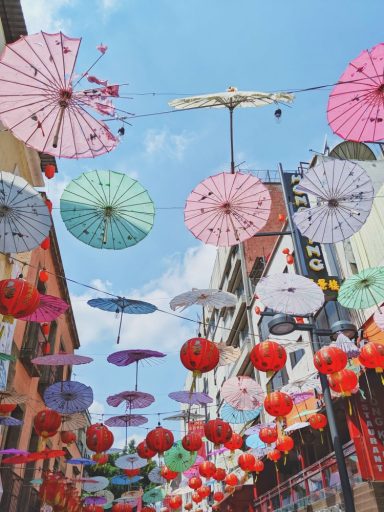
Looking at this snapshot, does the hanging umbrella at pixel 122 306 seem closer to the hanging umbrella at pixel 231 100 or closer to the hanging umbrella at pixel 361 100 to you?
the hanging umbrella at pixel 231 100

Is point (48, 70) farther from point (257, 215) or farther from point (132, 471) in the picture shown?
point (132, 471)

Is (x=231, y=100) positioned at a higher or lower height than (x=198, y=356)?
higher

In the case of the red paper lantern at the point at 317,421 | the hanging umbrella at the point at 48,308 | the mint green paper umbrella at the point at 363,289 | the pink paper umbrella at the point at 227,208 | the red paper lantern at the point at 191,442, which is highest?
the pink paper umbrella at the point at 227,208

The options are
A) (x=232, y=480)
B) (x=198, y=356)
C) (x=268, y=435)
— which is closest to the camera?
(x=198, y=356)

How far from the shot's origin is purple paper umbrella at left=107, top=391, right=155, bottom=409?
45.7ft

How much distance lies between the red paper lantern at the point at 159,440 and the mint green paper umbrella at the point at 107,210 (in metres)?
6.75

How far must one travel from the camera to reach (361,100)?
22.5ft

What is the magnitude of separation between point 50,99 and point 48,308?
204 inches

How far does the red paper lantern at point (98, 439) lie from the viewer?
481 inches

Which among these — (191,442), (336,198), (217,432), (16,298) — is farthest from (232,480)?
(16,298)

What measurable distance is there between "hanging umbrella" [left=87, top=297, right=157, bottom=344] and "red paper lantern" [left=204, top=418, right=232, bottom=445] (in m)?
4.14

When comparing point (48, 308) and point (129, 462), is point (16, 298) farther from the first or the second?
point (129, 462)

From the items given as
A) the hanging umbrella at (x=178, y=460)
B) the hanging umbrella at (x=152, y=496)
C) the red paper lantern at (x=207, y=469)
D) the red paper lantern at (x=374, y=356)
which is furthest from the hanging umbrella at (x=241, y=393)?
the hanging umbrella at (x=152, y=496)

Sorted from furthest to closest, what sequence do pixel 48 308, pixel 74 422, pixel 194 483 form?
1. pixel 194 483
2. pixel 74 422
3. pixel 48 308
